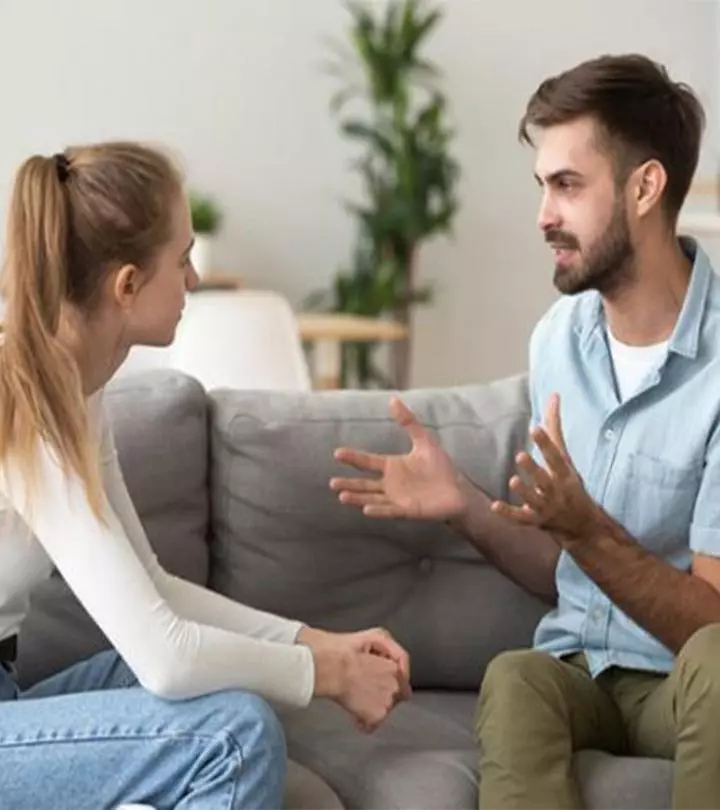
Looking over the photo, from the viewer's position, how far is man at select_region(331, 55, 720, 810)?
1.66 metres

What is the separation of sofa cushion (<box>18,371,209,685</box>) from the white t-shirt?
0.56 meters

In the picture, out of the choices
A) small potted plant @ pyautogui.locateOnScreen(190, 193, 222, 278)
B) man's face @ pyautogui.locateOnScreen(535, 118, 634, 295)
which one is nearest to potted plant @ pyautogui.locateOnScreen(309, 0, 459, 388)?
small potted plant @ pyautogui.locateOnScreen(190, 193, 222, 278)

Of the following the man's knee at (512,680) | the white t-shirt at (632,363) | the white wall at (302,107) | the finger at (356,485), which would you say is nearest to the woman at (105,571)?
the man's knee at (512,680)

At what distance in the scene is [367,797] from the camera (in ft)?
5.42

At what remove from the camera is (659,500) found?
70.7 inches

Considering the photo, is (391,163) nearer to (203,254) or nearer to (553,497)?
(203,254)

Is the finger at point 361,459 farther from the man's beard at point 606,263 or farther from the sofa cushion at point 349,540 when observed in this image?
the man's beard at point 606,263

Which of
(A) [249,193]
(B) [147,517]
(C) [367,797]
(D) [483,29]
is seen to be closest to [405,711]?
(C) [367,797]

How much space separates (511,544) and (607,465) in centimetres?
18

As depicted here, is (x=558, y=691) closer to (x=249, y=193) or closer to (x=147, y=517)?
(x=147, y=517)

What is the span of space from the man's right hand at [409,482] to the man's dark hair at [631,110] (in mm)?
424

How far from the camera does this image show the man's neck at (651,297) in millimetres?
1865

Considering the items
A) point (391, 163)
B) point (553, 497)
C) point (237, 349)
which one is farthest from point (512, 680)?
point (391, 163)

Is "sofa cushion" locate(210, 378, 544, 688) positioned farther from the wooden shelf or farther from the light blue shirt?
the wooden shelf
